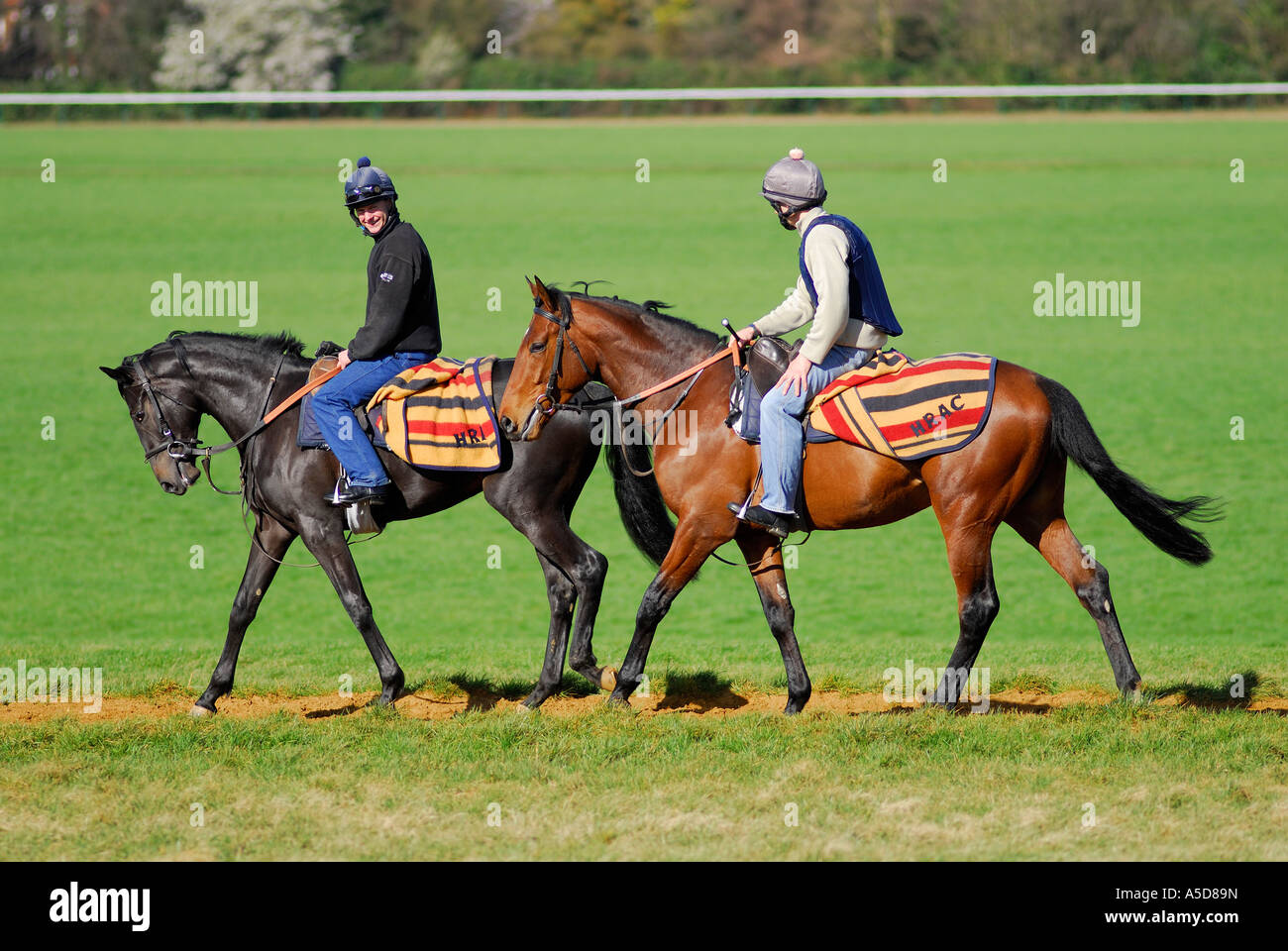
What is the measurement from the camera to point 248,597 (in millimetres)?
7984

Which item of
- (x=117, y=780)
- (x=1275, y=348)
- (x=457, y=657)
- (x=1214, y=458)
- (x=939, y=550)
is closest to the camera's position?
(x=117, y=780)

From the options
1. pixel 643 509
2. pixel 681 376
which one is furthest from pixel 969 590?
pixel 643 509

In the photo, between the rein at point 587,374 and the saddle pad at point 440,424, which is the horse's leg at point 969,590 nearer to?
the rein at point 587,374

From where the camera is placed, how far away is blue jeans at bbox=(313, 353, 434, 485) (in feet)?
25.1

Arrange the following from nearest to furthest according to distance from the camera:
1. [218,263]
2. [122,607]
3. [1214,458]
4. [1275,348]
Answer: [122,607] → [1214,458] → [1275,348] → [218,263]

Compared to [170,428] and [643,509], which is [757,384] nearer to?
[643,509]

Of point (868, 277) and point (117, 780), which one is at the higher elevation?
point (868, 277)

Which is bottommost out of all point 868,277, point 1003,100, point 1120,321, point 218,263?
point 868,277

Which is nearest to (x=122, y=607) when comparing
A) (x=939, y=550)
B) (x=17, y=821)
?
(x=17, y=821)

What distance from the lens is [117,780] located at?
6641 millimetres

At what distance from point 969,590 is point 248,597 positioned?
147 inches

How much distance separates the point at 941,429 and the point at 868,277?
85 centimetres

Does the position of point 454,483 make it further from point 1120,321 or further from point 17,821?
point 1120,321

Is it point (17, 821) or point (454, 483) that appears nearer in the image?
point (17, 821)
